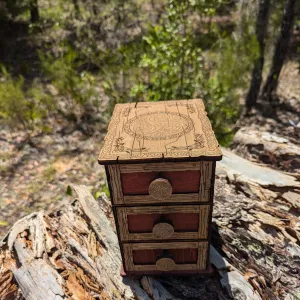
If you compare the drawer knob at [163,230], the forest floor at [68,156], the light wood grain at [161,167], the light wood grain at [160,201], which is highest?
the light wood grain at [161,167]

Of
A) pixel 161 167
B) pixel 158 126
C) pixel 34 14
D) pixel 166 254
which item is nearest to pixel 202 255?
pixel 166 254

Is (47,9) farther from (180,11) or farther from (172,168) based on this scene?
(172,168)

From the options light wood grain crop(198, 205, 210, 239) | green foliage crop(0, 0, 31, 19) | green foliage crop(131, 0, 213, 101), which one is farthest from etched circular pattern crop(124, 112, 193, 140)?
green foliage crop(0, 0, 31, 19)

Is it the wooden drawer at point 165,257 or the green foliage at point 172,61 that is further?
the green foliage at point 172,61

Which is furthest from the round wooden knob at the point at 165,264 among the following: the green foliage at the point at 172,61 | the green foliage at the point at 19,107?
the green foliage at the point at 19,107

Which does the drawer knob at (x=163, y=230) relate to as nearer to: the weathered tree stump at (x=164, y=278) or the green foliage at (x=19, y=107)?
the weathered tree stump at (x=164, y=278)

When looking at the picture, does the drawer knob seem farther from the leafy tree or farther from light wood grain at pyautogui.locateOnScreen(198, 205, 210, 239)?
the leafy tree

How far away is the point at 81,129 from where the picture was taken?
4.97 meters

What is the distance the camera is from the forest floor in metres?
3.24

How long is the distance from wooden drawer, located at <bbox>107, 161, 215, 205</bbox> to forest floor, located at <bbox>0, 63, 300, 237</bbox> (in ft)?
5.18

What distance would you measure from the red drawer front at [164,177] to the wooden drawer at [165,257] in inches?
18.8

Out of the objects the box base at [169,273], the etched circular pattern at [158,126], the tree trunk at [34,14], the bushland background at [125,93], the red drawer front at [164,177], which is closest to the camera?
the red drawer front at [164,177]

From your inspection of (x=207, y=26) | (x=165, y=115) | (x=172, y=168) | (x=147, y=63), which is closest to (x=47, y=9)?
(x=207, y=26)

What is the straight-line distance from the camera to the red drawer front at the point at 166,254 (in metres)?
2.03
